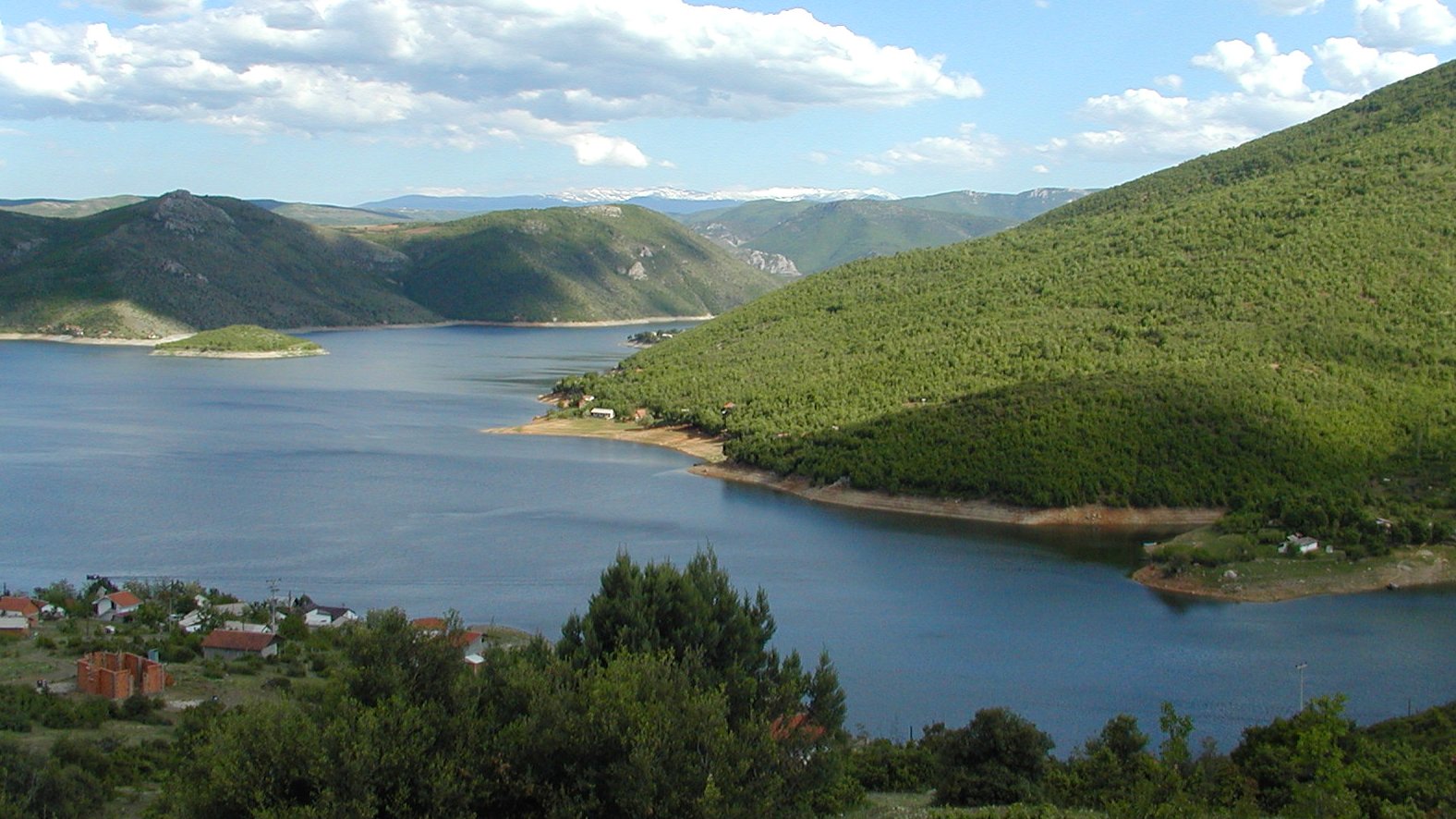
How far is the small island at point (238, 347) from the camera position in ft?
382

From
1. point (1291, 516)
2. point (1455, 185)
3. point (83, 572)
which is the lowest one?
point (83, 572)

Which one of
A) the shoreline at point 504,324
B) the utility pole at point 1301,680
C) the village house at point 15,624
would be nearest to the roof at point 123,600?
the village house at point 15,624

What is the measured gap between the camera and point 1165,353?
58625mm

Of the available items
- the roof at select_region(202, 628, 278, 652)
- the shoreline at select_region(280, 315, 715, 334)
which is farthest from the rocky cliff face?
the roof at select_region(202, 628, 278, 652)

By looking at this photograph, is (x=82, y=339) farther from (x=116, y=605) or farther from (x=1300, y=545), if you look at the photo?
(x=1300, y=545)

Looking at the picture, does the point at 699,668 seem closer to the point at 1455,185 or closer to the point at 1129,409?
the point at 1129,409

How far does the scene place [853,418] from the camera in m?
59.7

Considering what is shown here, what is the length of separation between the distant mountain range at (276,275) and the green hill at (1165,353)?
73.9 meters

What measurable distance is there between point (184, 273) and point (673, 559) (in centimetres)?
12226

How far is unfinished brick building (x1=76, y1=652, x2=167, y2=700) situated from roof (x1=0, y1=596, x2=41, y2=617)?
5.69m

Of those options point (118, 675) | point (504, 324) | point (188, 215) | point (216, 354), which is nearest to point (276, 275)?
point (188, 215)

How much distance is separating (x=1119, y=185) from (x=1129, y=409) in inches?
1806

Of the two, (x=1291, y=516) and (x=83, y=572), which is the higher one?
(x=1291, y=516)

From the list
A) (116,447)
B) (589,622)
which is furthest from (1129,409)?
(116,447)
